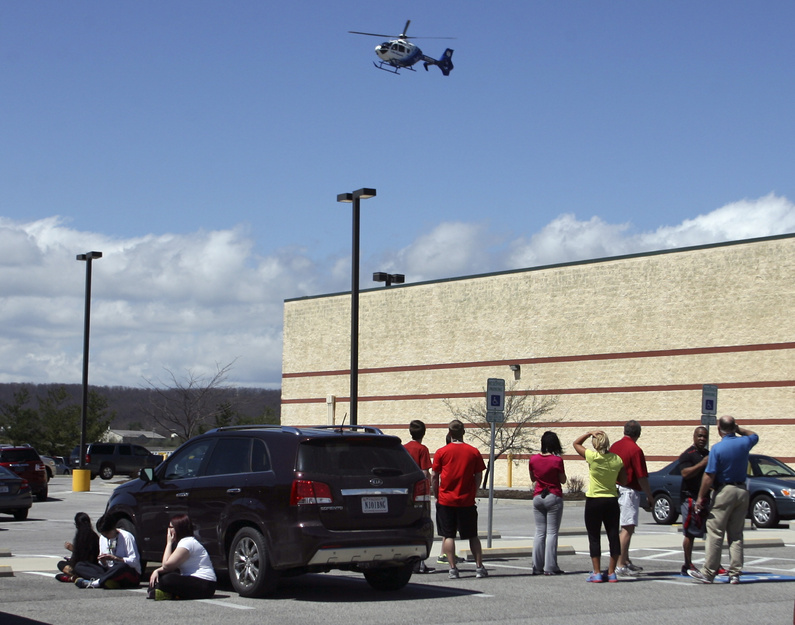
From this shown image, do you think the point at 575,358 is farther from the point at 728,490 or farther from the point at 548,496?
the point at 728,490

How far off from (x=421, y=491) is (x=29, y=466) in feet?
72.6

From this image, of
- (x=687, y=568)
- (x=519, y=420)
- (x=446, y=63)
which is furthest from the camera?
(x=446, y=63)

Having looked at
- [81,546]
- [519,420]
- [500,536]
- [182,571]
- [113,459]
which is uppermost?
[519,420]

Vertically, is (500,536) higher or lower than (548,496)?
lower

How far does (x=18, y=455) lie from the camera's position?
101 feet

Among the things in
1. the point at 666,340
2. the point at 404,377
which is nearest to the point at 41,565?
the point at 666,340

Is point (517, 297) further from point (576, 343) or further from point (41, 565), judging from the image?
point (41, 565)

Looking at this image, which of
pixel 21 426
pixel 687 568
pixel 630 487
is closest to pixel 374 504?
pixel 630 487

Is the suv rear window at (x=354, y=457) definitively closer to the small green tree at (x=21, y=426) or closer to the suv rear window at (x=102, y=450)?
the suv rear window at (x=102, y=450)

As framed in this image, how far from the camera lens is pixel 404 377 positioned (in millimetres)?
44656

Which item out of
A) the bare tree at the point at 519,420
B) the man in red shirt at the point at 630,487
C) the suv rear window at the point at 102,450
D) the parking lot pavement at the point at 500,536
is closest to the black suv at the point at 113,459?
the suv rear window at the point at 102,450

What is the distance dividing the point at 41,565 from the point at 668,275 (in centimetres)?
2632

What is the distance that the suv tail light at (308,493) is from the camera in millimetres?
10648

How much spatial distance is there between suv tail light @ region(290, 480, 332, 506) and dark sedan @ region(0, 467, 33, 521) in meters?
14.8
